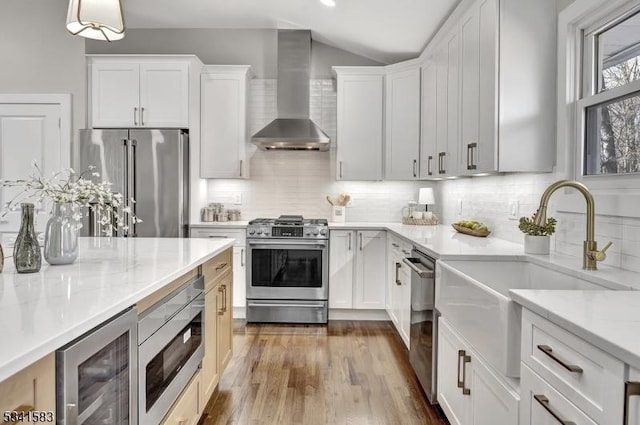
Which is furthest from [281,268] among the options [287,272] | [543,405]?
[543,405]

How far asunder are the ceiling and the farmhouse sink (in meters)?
2.16

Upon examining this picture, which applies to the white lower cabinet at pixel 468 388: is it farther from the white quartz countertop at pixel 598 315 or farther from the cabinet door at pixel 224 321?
the cabinet door at pixel 224 321

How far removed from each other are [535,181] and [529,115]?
1.44 feet

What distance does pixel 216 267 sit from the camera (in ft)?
8.32

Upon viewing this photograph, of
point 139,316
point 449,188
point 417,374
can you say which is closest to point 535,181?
point 417,374

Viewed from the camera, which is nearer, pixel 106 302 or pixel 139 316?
pixel 106 302

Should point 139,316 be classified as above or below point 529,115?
below

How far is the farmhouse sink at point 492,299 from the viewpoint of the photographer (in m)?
1.47

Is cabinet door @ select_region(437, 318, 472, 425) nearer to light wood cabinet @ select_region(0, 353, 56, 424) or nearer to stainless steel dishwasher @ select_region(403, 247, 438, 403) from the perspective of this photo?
stainless steel dishwasher @ select_region(403, 247, 438, 403)

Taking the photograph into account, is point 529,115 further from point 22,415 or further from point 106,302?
point 22,415

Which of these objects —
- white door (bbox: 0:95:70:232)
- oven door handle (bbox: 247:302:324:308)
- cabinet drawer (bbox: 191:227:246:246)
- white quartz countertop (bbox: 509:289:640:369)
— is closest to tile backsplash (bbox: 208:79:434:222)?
cabinet drawer (bbox: 191:227:246:246)

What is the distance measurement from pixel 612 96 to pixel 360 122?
2730mm

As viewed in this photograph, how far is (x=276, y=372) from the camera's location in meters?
3.10

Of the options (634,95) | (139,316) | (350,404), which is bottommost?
(350,404)
